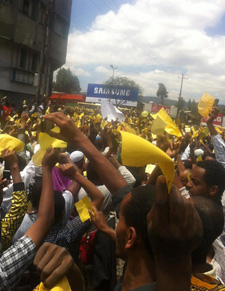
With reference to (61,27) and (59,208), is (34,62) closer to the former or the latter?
(61,27)

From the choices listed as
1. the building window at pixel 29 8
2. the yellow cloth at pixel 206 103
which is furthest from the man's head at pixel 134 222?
the building window at pixel 29 8

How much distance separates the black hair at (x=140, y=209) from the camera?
1343mm

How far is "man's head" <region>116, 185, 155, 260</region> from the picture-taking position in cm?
134

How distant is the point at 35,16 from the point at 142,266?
2621 cm

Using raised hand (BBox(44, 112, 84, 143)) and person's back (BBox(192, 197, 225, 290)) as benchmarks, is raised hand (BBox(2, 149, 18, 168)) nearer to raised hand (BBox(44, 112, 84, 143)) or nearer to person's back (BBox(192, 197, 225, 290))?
raised hand (BBox(44, 112, 84, 143))

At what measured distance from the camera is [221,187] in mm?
2949

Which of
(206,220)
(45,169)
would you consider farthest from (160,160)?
(45,169)

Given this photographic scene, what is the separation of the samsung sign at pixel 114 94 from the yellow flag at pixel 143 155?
4097 cm

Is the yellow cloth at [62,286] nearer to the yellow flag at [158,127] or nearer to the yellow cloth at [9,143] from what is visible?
the yellow cloth at [9,143]

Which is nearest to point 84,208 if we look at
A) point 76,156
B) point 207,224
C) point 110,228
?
point 110,228

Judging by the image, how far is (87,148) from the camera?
1.95 meters

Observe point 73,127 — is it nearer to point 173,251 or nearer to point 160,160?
point 160,160

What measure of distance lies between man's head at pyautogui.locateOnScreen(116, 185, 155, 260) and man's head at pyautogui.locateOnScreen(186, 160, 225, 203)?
1.58m

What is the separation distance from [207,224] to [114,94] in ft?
142
